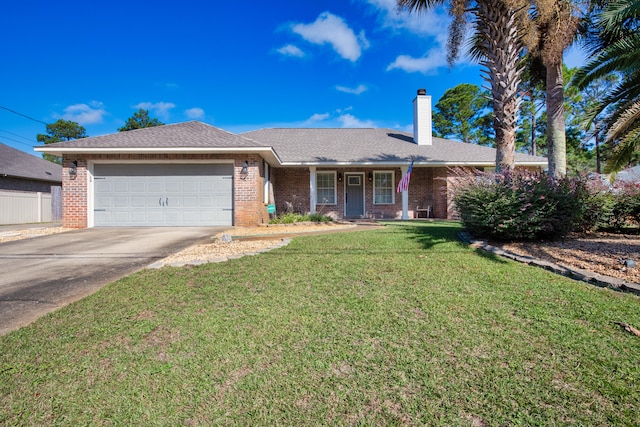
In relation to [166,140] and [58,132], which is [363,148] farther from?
[58,132]

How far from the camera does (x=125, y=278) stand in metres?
4.12

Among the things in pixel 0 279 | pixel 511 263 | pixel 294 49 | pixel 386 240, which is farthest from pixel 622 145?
pixel 294 49

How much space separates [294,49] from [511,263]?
49.4 feet

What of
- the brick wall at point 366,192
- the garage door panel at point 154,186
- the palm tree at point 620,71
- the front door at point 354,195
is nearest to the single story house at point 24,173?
the garage door panel at point 154,186

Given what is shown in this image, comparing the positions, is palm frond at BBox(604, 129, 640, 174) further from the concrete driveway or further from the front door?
the concrete driveway

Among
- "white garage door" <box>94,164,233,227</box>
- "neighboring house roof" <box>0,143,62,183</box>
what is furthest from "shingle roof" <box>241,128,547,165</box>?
"neighboring house roof" <box>0,143,62,183</box>

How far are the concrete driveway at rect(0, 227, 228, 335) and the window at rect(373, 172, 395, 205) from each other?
26.9ft

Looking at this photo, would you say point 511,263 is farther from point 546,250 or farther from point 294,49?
point 294,49

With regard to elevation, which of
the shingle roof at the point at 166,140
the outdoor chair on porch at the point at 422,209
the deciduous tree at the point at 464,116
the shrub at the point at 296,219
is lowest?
the shrub at the point at 296,219

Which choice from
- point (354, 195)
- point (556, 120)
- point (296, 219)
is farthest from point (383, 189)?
point (556, 120)

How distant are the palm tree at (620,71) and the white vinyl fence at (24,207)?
23.2 m

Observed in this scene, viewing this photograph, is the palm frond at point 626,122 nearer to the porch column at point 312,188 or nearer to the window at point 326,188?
the porch column at point 312,188

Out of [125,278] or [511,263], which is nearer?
[125,278]

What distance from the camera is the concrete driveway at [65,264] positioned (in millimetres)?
3311
